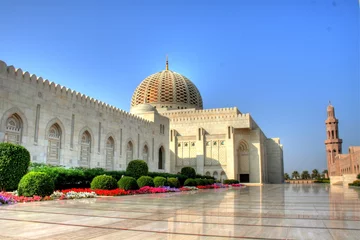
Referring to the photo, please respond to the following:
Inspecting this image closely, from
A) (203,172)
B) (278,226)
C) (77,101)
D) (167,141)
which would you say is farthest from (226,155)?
(278,226)

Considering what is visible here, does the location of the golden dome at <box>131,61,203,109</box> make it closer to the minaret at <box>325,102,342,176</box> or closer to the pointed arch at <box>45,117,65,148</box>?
the minaret at <box>325,102,342,176</box>

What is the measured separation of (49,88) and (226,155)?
70.7 feet

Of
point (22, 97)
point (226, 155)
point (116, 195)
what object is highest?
point (22, 97)

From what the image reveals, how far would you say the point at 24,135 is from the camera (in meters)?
15.5

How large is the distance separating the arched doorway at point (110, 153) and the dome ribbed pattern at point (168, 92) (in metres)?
21.4

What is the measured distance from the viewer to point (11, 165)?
11.1 m

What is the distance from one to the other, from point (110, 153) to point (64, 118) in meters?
5.13

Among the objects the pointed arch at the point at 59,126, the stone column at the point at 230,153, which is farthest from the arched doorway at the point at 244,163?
the pointed arch at the point at 59,126

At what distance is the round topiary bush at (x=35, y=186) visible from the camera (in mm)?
9320

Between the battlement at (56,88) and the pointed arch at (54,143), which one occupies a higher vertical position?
the battlement at (56,88)

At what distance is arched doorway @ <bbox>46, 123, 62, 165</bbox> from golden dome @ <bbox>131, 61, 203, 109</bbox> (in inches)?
1022

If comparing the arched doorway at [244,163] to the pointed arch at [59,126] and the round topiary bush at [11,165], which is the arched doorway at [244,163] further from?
the round topiary bush at [11,165]

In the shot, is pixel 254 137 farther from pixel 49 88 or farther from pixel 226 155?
pixel 49 88

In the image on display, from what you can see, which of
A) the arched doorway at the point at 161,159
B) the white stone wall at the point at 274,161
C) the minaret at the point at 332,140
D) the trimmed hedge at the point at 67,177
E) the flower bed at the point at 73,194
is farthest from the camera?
the minaret at the point at 332,140
